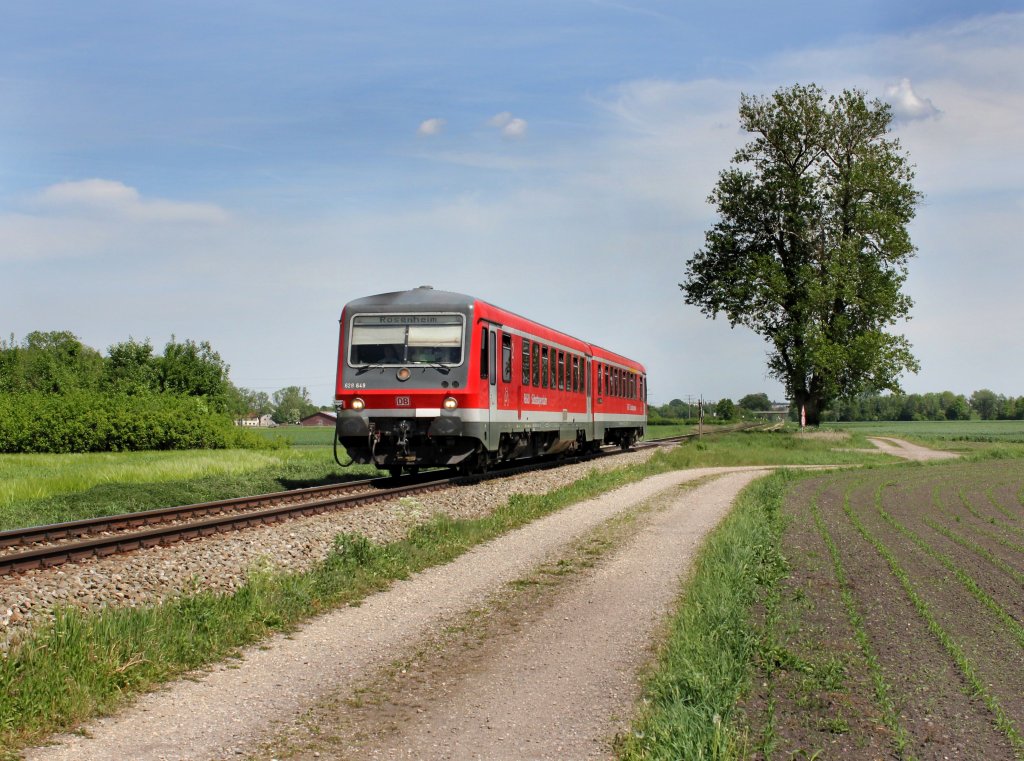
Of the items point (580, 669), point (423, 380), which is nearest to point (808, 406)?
point (423, 380)

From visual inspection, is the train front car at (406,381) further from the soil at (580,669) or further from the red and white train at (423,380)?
the soil at (580,669)

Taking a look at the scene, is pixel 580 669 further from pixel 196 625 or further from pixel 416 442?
pixel 416 442

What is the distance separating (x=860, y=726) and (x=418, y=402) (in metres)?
14.7

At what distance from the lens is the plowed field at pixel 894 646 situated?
6078 mm

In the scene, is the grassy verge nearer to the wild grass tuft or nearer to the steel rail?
the wild grass tuft

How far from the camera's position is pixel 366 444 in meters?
20.6

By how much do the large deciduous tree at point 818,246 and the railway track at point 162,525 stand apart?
Result: 29.2 metres

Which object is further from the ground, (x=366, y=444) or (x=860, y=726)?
(x=366, y=444)

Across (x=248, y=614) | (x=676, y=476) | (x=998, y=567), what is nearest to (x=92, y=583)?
(x=248, y=614)

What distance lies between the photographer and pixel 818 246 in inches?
1873

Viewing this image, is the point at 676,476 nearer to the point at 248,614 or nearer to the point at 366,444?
the point at 366,444

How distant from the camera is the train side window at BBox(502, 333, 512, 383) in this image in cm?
2227

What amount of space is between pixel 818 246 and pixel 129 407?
31.1 m

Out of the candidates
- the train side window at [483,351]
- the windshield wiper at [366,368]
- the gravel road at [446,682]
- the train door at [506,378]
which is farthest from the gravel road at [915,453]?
the gravel road at [446,682]
